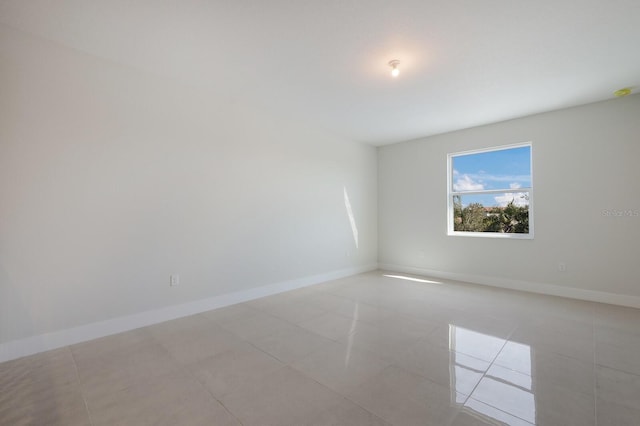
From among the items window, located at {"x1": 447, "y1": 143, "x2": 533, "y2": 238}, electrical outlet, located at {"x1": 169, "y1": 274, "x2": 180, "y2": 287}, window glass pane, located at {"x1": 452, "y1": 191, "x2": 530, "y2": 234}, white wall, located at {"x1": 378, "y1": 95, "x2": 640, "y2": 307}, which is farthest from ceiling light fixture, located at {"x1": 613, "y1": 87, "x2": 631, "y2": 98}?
electrical outlet, located at {"x1": 169, "y1": 274, "x2": 180, "y2": 287}

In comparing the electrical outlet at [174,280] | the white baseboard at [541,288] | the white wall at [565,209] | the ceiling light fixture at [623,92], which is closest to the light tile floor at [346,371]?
the white baseboard at [541,288]

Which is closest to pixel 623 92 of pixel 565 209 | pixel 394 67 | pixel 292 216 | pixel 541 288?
pixel 565 209

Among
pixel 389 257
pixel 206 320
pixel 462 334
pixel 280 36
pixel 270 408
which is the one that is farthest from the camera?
pixel 389 257

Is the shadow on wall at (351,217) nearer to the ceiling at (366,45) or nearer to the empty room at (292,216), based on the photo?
the empty room at (292,216)

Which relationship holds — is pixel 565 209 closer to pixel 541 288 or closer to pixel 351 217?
pixel 541 288

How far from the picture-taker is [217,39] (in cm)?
246

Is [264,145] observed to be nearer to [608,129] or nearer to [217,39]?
[217,39]

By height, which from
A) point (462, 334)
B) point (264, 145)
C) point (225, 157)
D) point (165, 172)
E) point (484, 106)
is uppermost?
point (484, 106)

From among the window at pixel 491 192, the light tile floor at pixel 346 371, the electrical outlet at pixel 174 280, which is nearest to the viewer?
the light tile floor at pixel 346 371

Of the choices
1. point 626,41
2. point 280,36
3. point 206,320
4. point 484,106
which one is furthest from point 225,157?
point 626,41

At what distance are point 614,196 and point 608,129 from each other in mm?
890

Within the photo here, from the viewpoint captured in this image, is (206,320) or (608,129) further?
(608,129)

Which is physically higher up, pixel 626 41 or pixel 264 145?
pixel 626 41

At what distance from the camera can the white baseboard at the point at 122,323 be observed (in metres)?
2.29
